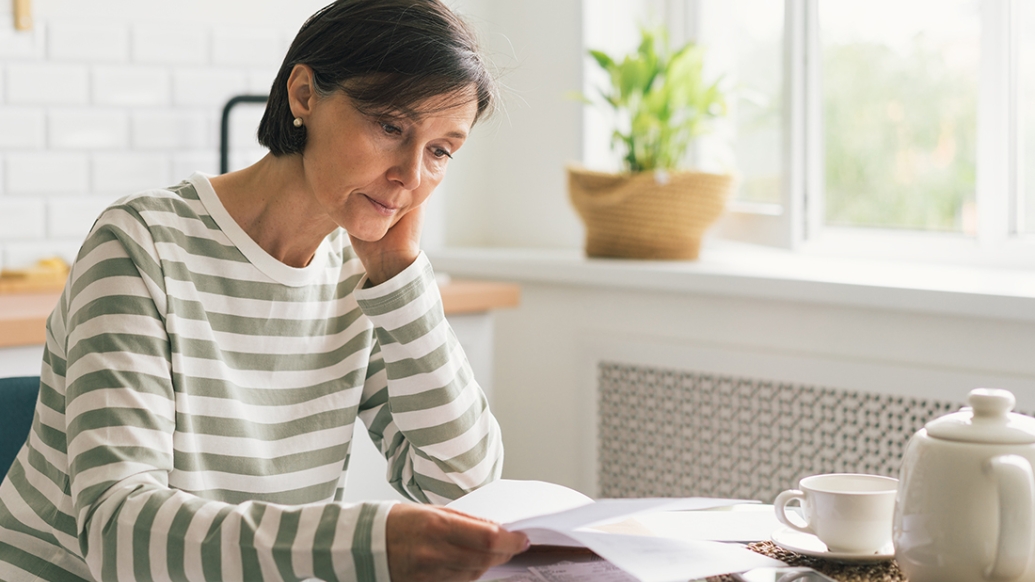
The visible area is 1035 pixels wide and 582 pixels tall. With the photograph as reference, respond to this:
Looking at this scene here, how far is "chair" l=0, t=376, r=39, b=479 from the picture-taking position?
4.10 ft

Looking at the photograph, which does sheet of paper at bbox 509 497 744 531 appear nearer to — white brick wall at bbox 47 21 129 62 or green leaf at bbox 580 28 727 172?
green leaf at bbox 580 28 727 172

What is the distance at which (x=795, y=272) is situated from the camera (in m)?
2.10

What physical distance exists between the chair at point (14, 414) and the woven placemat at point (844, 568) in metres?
0.82

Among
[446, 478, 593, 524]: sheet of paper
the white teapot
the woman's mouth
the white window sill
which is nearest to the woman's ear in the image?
the woman's mouth

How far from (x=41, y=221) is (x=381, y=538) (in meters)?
1.73

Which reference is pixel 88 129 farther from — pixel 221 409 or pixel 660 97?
pixel 221 409

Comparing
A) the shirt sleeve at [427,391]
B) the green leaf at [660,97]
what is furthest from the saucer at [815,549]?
the green leaf at [660,97]

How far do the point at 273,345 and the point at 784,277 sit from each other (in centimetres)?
112

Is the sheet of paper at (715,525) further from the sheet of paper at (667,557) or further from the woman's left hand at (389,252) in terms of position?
the woman's left hand at (389,252)

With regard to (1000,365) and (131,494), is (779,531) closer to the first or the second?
(131,494)

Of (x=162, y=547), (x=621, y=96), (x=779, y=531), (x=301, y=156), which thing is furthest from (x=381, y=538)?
(x=621, y=96)

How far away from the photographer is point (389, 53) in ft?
3.54

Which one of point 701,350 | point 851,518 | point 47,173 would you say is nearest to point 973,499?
point 851,518

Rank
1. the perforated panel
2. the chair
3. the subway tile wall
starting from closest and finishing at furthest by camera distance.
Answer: the chair
the perforated panel
the subway tile wall
